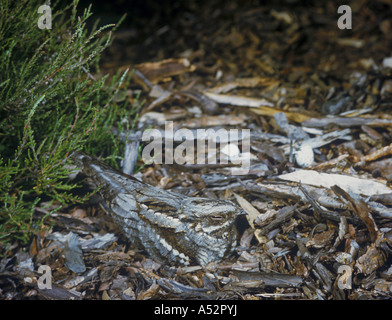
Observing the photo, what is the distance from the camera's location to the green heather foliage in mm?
1769

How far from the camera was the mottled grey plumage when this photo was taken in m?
1.72

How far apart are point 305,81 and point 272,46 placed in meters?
0.58

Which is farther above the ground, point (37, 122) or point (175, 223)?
point (37, 122)

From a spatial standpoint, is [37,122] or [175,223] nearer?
[175,223]

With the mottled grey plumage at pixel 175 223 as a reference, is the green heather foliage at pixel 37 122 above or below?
above

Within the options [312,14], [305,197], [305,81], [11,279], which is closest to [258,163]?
[305,197]

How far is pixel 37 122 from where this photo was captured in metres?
2.06

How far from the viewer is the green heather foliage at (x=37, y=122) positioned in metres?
1.77

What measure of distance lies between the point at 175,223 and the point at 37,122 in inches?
41.3

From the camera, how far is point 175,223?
1.75 m

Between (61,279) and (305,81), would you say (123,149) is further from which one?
(305,81)

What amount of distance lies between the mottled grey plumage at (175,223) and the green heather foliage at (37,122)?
1.09ft

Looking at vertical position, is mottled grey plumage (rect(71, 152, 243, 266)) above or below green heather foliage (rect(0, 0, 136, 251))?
below

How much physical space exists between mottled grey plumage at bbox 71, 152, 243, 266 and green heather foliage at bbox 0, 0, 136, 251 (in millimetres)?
332
